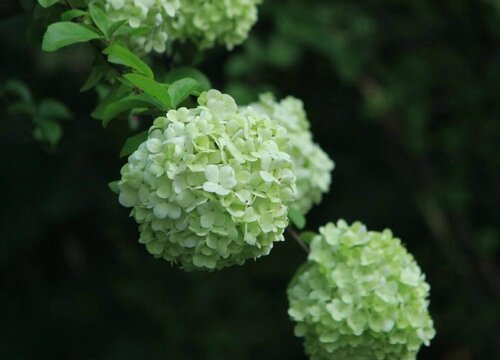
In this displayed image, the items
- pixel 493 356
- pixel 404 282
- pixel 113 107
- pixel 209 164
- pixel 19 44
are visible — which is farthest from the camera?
pixel 493 356

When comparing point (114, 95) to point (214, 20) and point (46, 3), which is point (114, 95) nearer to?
point (46, 3)

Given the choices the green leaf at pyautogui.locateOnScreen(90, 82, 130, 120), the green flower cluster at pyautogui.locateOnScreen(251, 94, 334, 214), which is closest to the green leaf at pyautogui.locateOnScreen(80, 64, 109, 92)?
the green leaf at pyautogui.locateOnScreen(90, 82, 130, 120)

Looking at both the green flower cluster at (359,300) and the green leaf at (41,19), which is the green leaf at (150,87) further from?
the green flower cluster at (359,300)

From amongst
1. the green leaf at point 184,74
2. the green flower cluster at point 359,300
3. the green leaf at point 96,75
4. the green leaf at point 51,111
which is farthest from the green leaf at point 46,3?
the green leaf at point 51,111

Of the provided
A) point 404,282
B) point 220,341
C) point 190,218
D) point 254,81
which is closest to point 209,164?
point 190,218

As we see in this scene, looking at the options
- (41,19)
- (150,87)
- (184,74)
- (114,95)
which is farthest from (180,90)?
(184,74)

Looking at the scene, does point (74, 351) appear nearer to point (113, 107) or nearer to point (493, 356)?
point (493, 356)

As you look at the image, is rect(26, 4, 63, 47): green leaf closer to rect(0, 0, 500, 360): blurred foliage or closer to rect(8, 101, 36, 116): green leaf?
rect(8, 101, 36, 116): green leaf
